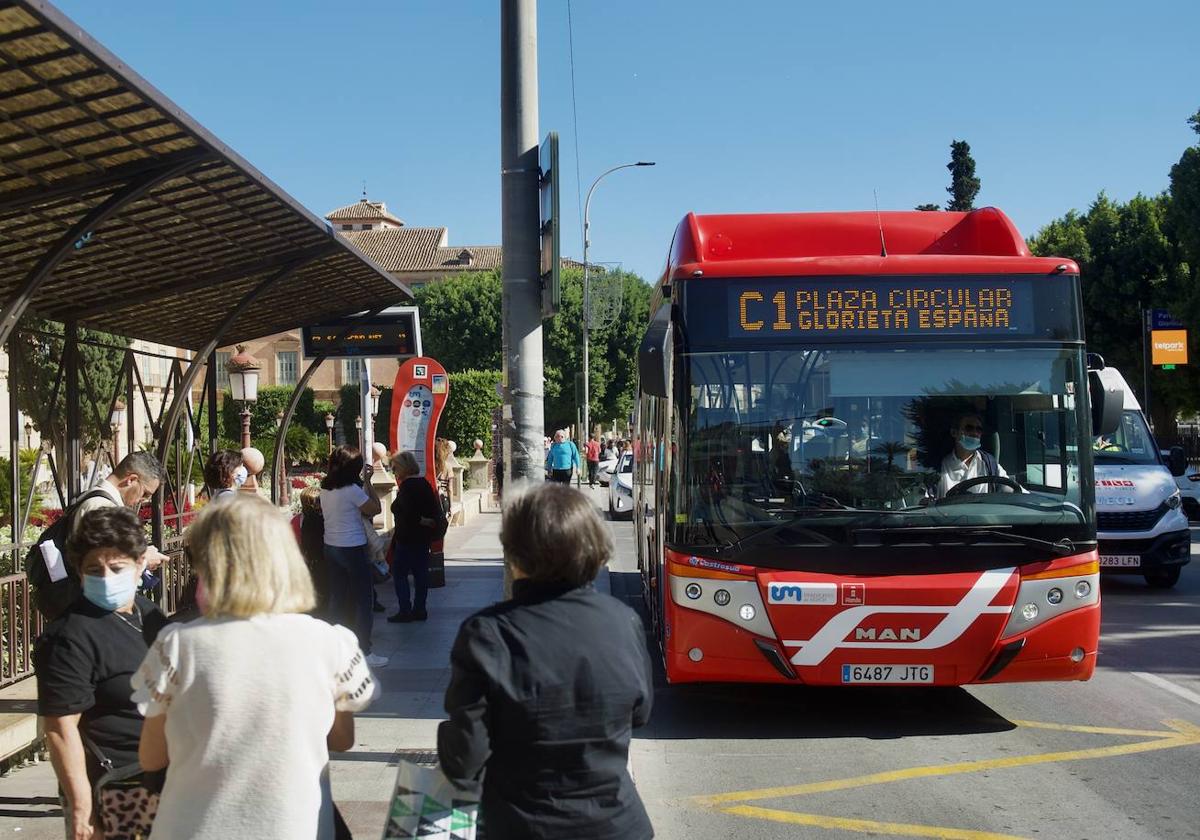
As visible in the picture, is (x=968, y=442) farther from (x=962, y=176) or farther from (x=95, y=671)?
(x=962, y=176)

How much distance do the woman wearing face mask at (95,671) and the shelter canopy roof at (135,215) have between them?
2.12 m

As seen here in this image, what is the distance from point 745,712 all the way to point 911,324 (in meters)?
2.67

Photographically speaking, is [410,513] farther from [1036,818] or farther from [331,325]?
[1036,818]

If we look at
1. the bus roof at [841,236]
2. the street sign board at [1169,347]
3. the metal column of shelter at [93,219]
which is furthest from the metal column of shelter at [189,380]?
the street sign board at [1169,347]

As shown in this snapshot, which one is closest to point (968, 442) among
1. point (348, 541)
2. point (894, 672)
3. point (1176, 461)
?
point (894, 672)

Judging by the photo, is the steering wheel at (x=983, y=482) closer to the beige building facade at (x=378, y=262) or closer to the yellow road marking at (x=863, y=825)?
the yellow road marking at (x=863, y=825)

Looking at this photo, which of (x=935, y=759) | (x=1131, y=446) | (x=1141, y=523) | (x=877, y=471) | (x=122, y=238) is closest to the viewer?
(x=935, y=759)

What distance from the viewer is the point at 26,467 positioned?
31.6 metres

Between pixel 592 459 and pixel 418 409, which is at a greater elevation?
pixel 418 409

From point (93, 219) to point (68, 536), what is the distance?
293cm

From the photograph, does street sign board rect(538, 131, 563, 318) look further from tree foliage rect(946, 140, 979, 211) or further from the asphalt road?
tree foliage rect(946, 140, 979, 211)

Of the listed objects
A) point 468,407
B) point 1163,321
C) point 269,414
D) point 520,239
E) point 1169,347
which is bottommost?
point 520,239

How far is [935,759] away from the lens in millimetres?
6902

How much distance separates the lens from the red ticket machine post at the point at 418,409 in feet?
52.5
